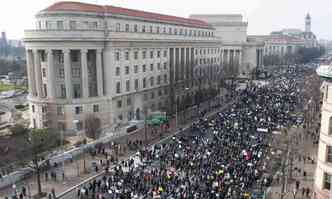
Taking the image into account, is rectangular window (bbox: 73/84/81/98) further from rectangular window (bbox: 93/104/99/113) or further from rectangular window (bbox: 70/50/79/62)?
rectangular window (bbox: 70/50/79/62)

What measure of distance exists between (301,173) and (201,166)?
1053 centimetres

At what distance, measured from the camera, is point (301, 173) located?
34406 millimetres

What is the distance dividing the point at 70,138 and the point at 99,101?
23.5 ft

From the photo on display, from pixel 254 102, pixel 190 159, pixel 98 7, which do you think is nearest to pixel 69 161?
pixel 190 159

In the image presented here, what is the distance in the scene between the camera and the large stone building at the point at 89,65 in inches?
1944

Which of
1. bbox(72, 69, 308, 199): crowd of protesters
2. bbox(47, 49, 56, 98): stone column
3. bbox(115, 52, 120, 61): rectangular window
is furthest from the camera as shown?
bbox(115, 52, 120, 61): rectangular window

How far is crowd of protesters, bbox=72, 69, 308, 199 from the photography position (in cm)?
2792

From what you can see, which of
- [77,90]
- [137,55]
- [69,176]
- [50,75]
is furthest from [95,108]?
[69,176]

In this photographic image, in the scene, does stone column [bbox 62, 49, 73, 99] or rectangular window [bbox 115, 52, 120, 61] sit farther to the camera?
rectangular window [bbox 115, 52, 120, 61]

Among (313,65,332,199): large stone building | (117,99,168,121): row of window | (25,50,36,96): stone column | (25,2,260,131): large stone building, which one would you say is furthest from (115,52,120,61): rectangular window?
(313,65,332,199): large stone building

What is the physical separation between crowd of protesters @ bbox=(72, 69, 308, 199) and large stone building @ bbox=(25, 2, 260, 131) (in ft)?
44.2

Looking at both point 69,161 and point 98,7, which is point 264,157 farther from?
point 98,7

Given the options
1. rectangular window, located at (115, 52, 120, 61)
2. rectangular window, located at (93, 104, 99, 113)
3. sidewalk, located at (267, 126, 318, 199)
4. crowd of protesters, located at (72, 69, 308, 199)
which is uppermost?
rectangular window, located at (115, 52, 120, 61)

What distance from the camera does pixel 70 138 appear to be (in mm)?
48719
